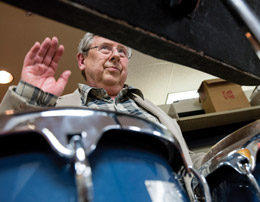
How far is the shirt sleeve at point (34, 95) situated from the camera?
0.75m

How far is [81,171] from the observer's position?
321 millimetres

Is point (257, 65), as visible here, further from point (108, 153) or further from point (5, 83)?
point (5, 83)

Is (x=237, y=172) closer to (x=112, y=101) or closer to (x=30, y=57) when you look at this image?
(x=30, y=57)

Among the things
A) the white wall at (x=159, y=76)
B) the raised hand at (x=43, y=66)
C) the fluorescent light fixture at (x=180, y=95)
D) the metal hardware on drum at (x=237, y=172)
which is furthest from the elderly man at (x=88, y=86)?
the fluorescent light fixture at (x=180, y=95)

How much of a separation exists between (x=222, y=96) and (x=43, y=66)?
1.44m

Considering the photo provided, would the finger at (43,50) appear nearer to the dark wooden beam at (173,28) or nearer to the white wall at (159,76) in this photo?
the dark wooden beam at (173,28)

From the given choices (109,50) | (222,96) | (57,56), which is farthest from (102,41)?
(222,96)

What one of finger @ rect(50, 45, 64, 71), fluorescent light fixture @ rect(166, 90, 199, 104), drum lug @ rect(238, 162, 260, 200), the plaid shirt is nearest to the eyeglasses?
the plaid shirt

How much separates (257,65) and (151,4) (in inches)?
11.1

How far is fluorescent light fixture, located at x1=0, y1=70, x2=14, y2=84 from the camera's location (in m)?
2.40

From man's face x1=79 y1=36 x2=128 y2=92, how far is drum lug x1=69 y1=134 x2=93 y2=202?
1052 mm

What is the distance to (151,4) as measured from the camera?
424mm

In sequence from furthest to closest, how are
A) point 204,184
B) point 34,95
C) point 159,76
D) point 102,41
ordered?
point 159,76, point 102,41, point 34,95, point 204,184

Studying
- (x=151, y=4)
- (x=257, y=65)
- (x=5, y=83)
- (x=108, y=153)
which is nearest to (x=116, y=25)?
(x=151, y=4)
